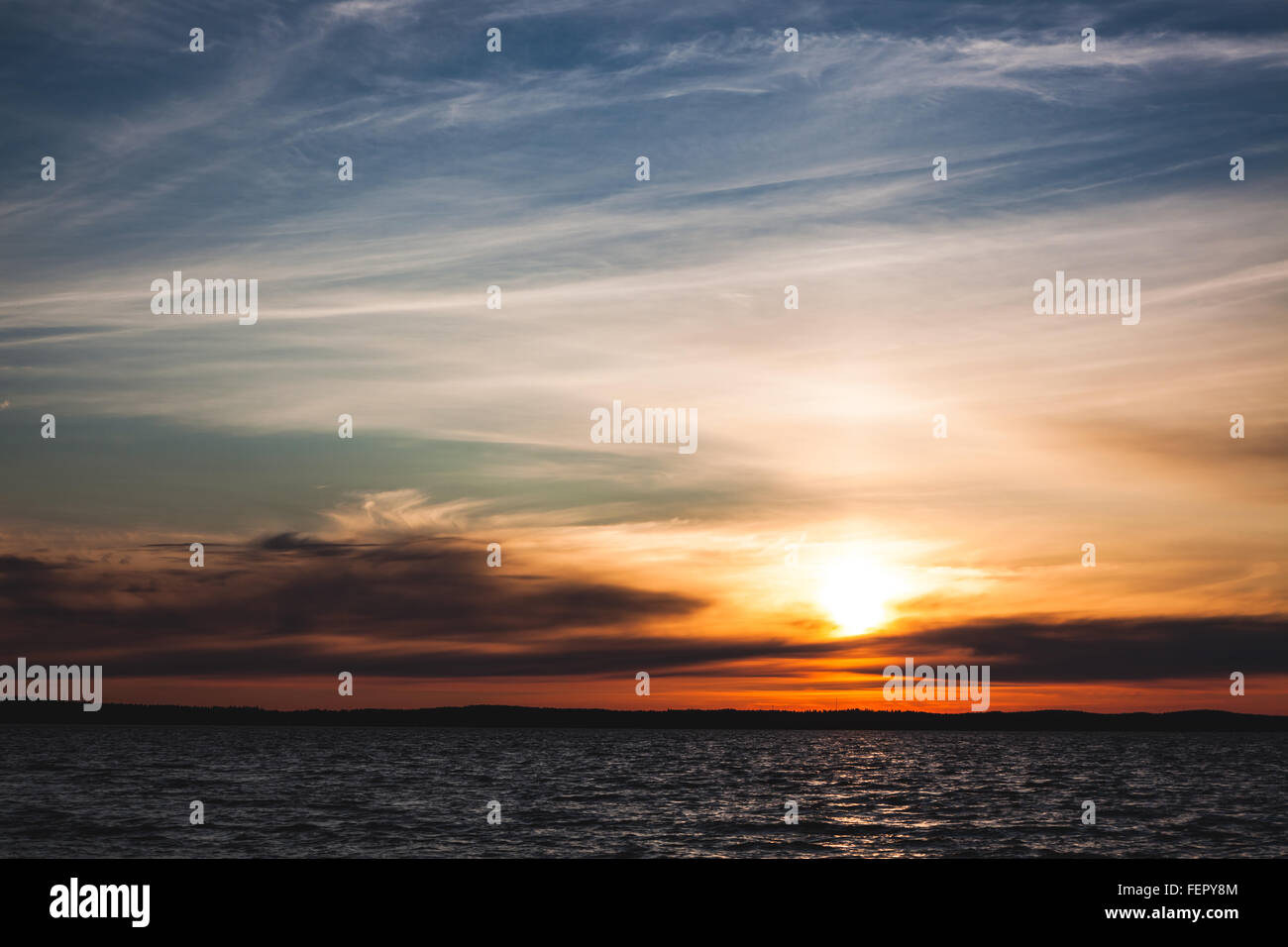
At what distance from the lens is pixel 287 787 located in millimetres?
74125

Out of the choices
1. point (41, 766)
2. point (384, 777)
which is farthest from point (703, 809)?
point (41, 766)

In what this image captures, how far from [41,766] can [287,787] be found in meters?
45.2
